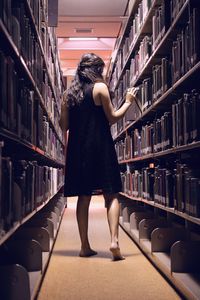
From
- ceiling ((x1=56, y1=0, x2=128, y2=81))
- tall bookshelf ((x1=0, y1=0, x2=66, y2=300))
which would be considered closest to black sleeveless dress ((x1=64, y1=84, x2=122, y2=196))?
tall bookshelf ((x1=0, y1=0, x2=66, y2=300))

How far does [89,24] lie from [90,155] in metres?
5.05

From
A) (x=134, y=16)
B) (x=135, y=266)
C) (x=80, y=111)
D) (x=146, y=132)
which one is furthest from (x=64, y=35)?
(x=135, y=266)

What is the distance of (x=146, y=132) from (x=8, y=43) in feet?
7.10

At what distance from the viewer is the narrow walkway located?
2010 mm

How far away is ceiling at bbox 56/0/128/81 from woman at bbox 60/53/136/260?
8.99ft

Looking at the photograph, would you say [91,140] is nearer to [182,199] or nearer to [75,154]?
[75,154]

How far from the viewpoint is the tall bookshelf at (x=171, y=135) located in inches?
83.2

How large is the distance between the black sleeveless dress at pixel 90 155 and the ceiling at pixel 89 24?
2805mm

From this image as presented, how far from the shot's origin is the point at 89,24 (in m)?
7.39

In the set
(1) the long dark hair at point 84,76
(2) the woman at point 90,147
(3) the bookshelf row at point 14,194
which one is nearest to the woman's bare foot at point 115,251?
(2) the woman at point 90,147

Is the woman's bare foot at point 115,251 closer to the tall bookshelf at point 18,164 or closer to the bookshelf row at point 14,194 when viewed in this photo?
the tall bookshelf at point 18,164

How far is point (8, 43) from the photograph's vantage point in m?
1.70

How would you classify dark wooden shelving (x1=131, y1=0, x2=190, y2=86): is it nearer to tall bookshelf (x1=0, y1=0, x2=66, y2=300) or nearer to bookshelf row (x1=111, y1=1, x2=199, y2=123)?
bookshelf row (x1=111, y1=1, x2=199, y2=123)

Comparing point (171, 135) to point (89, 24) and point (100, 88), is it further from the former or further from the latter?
point (89, 24)
